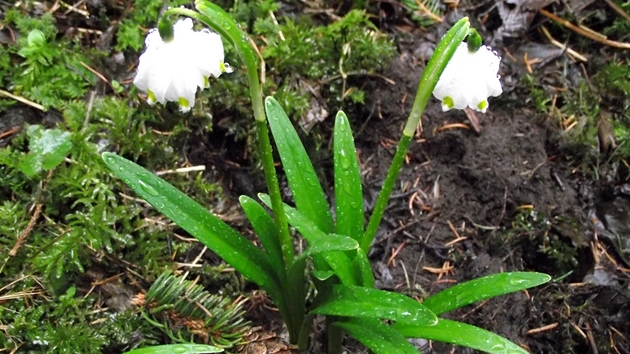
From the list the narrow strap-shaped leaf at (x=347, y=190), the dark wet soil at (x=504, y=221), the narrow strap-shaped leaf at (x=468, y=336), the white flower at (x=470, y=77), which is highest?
the white flower at (x=470, y=77)

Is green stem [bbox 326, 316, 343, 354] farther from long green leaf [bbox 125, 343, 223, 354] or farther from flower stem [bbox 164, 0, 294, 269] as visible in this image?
long green leaf [bbox 125, 343, 223, 354]

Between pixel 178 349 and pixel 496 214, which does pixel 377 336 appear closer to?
pixel 178 349

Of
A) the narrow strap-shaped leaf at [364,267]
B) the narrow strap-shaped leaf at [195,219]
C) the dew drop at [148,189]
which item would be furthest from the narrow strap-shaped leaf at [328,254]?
the dew drop at [148,189]

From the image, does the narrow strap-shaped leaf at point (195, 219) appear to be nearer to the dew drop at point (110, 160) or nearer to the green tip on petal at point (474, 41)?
the dew drop at point (110, 160)

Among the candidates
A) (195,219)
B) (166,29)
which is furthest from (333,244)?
(166,29)

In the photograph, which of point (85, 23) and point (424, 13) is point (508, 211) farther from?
point (85, 23)

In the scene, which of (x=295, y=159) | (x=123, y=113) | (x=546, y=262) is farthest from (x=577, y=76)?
(x=123, y=113)

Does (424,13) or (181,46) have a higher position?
(181,46)
